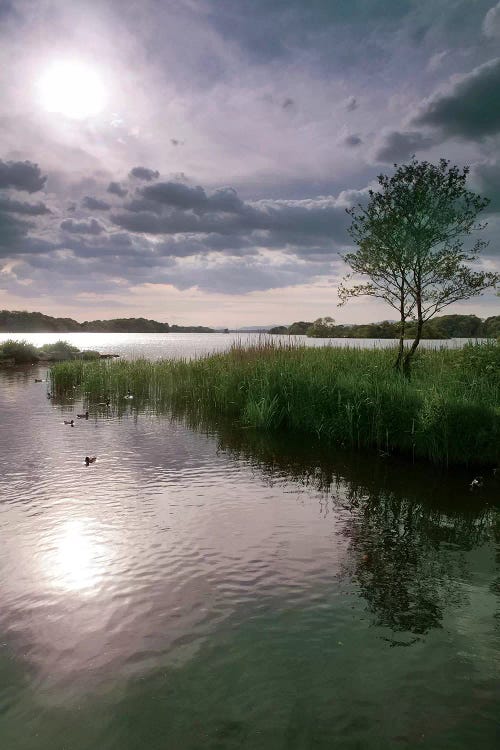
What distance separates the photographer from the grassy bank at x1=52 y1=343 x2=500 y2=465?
1234 centimetres

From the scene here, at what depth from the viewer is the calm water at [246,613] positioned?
3.92 m

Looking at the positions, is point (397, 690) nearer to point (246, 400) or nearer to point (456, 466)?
point (456, 466)

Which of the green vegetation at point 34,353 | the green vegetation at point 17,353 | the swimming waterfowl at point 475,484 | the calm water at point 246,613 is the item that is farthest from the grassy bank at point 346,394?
the green vegetation at point 17,353

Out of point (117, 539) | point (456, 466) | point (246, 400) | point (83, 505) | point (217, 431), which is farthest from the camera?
point (246, 400)

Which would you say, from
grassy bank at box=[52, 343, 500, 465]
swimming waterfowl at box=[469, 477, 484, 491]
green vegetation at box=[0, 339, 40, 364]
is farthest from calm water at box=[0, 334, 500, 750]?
green vegetation at box=[0, 339, 40, 364]

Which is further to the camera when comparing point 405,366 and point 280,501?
point 405,366

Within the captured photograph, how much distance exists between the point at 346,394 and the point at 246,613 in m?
10.2

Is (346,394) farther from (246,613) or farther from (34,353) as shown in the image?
(34,353)

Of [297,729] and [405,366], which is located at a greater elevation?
[405,366]

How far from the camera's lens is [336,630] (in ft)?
17.1

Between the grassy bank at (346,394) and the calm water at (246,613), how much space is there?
175cm

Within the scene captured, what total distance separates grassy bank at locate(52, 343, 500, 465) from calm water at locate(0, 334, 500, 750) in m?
1.75

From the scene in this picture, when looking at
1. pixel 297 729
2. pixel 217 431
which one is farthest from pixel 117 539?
pixel 217 431

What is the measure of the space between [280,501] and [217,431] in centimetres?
737
